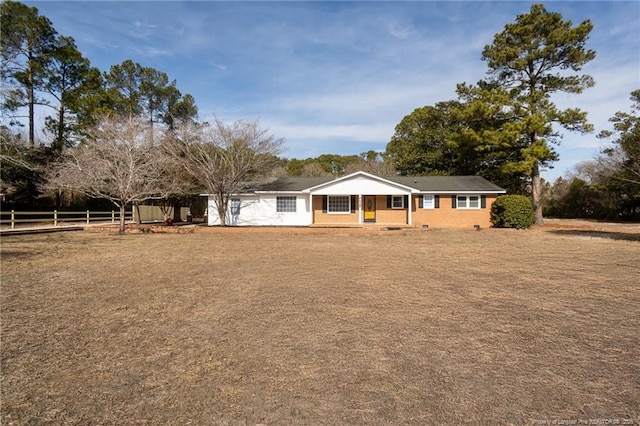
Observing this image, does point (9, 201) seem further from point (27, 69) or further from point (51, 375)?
point (51, 375)

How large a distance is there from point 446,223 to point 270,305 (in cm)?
1940

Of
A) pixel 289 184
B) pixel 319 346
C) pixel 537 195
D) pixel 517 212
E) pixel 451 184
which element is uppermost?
pixel 289 184

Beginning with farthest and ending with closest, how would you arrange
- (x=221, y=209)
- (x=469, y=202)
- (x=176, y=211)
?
(x=176, y=211) < (x=469, y=202) < (x=221, y=209)

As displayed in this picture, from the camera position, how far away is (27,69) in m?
27.5

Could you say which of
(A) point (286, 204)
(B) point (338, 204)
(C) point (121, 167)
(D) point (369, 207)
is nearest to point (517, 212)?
(D) point (369, 207)

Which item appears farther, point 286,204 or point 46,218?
point 46,218

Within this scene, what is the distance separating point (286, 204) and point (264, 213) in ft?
5.42

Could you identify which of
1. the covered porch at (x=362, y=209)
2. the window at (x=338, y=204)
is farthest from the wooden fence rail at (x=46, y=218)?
the window at (x=338, y=204)

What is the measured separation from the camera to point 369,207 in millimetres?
23609

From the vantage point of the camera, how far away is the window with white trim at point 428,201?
22.9 metres

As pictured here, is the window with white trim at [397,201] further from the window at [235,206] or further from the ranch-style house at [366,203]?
the window at [235,206]

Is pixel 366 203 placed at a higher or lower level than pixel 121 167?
lower

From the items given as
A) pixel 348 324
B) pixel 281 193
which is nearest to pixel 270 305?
pixel 348 324

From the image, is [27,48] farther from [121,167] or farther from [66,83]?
[121,167]
